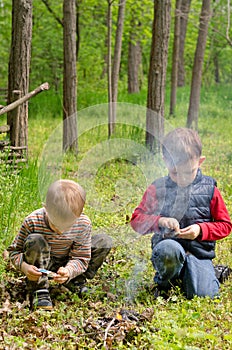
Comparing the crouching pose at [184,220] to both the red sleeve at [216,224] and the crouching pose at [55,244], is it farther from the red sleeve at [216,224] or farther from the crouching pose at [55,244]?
the crouching pose at [55,244]

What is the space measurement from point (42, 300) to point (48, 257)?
0.86ft

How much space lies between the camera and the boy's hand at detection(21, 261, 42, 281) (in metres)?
3.15

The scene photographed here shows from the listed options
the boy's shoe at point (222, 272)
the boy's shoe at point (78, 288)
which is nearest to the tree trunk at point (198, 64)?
the boy's shoe at point (222, 272)

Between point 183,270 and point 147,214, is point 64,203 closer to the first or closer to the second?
point 147,214

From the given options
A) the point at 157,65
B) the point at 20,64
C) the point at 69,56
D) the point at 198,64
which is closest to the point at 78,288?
the point at 20,64

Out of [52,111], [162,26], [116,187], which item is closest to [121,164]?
[116,187]

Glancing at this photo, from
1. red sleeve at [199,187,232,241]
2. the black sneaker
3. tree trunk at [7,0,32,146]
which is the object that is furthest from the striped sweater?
tree trunk at [7,0,32,146]

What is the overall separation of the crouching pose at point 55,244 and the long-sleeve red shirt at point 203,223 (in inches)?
15.3

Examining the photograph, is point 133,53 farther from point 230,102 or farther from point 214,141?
point 214,141

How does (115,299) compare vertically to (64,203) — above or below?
below

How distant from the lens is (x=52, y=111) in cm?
1302

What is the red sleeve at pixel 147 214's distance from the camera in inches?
139

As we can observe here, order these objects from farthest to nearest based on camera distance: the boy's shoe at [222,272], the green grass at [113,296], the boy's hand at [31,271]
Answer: the boy's shoe at [222,272], the boy's hand at [31,271], the green grass at [113,296]

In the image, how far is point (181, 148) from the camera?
3.46m
